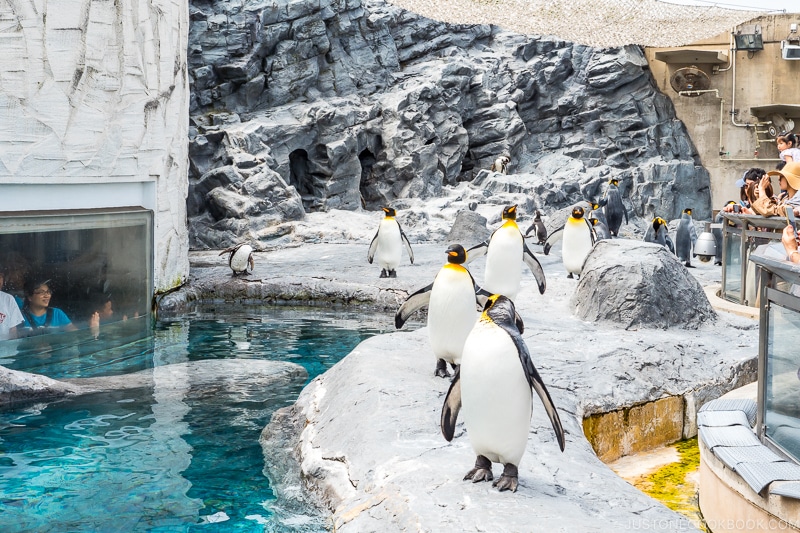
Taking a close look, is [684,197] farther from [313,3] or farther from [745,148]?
[313,3]

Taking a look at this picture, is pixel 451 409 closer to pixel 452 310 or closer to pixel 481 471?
pixel 481 471

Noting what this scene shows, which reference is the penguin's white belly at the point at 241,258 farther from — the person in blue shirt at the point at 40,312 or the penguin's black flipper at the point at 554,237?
the penguin's black flipper at the point at 554,237

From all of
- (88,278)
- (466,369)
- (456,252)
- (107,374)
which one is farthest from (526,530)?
(88,278)

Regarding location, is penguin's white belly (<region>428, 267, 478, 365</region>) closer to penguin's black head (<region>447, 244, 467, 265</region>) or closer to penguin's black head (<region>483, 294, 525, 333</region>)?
penguin's black head (<region>447, 244, 467, 265</region>)

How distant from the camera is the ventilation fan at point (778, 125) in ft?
70.0

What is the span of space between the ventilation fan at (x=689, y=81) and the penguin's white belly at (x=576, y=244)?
14818mm

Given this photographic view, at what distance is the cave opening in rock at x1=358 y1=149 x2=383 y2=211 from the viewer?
61.0 ft

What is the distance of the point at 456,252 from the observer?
4324mm

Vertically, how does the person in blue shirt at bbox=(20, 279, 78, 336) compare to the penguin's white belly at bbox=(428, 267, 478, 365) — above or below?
below

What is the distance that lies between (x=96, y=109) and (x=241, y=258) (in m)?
2.62

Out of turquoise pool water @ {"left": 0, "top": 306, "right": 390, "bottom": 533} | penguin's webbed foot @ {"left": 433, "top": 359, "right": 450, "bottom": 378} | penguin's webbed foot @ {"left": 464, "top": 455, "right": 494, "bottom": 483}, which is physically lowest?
turquoise pool water @ {"left": 0, "top": 306, "right": 390, "bottom": 533}

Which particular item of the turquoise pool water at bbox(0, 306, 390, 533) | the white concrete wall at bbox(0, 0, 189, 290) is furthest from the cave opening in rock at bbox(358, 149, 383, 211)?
the turquoise pool water at bbox(0, 306, 390, 533)

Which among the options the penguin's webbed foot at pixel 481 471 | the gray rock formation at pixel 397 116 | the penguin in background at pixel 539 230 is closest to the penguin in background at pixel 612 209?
the penguin in background at pixel 539 230

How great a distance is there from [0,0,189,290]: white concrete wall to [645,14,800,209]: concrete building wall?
16.2 meters
